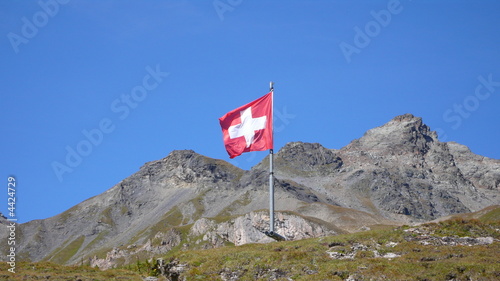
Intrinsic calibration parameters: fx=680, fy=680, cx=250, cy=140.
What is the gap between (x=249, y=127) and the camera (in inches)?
1626

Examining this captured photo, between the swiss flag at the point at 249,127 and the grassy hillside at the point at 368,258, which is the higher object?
the swiss flag at the point at 249,127

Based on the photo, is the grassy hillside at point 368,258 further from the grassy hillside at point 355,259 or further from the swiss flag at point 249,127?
the swiss flag at point 249,127

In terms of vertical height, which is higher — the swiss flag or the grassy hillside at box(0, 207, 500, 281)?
the swiss flag

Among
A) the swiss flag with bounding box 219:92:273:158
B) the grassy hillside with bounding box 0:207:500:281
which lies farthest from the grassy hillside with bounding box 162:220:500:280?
the swiss flag with bounding box 219:92:273:158

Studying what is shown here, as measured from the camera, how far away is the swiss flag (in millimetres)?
40750

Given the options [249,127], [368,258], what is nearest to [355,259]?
[368,258]

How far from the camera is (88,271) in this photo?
51.8 m

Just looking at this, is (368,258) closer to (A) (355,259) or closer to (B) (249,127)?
(A) (355,259)

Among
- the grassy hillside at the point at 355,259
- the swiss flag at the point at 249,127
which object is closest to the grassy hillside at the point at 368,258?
the grassy hillside at the point at 355,259

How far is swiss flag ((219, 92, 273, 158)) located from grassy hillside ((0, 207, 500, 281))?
726 centimetres

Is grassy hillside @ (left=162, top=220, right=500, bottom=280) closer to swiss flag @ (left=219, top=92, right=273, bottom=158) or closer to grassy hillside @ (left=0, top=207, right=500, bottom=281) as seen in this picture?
grassy hillside @ (left=0, top=207, right=500, bottom=281)

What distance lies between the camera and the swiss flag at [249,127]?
134 ft

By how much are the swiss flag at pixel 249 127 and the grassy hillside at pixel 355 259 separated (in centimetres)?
726

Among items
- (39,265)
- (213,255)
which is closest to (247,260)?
(213,255)
